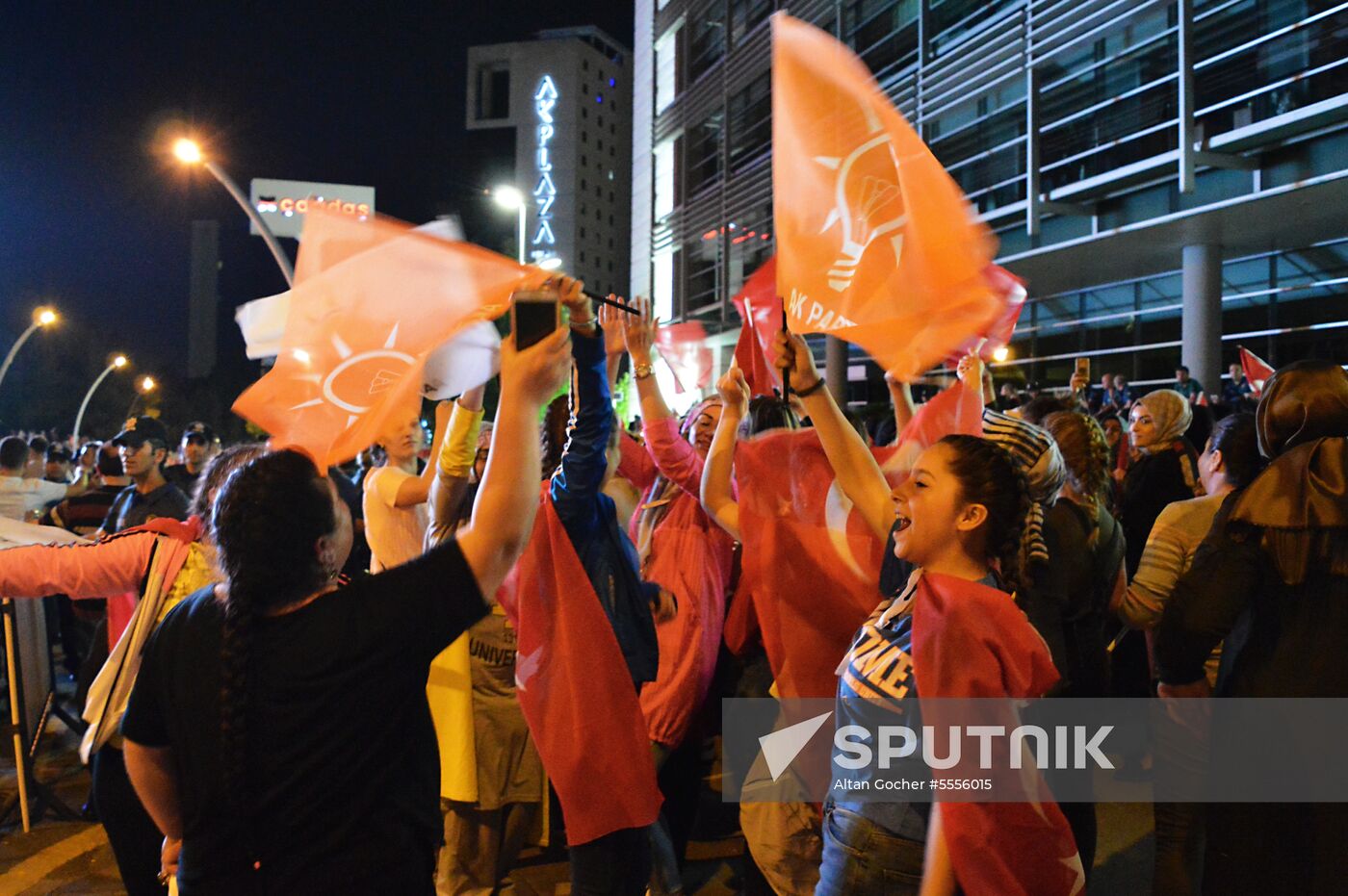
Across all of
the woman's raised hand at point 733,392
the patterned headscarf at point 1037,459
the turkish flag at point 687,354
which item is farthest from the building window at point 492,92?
the patterned headscarf at point 1037,459

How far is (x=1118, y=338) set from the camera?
62.9 ft

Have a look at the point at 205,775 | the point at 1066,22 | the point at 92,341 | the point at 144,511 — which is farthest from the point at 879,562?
the point at 92,341

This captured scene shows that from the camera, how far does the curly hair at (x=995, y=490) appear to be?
2.24 metres

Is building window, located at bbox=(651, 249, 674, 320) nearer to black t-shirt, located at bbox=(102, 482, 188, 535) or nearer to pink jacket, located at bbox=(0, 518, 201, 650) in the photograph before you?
black t-shirt, located at bbox=(102, 482, 188, 535)

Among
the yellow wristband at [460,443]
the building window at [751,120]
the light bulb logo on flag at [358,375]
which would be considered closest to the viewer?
the light bulb logo on flag at [358,375]

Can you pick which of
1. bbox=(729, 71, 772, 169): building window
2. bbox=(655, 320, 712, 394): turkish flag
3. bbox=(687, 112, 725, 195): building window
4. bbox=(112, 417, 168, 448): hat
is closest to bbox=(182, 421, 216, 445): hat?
bbox=(112, 417, 168, 448): hat

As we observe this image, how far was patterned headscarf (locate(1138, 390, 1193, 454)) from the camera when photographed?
223 inches

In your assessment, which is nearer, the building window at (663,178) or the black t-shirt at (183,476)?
the black t-shirt at (183,476)

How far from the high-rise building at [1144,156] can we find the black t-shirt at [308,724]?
9.51 metres

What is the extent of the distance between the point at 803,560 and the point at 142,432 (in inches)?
168

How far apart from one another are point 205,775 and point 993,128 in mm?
20161

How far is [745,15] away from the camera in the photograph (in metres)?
28.7

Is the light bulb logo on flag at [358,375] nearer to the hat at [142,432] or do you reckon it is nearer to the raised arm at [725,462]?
the raised arm at [725,462]

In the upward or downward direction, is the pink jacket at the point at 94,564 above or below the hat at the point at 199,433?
below
